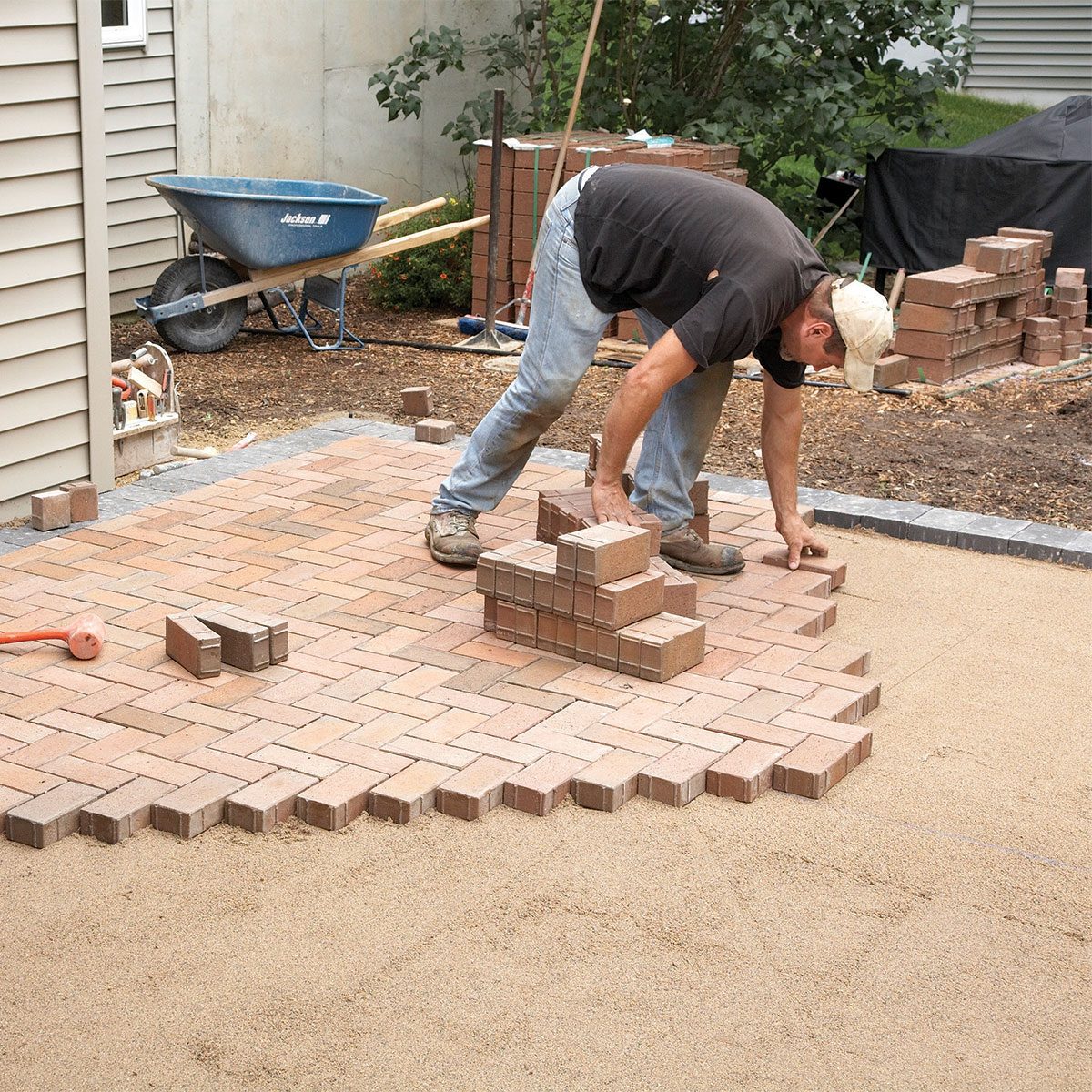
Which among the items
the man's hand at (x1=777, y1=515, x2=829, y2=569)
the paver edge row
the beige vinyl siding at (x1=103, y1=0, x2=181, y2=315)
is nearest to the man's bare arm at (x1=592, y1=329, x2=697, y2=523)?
the man's hand at (x1=777, y1=515, x2=829, y2=569)

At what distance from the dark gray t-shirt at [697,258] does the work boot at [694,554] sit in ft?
2.08

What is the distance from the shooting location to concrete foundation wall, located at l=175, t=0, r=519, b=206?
1006cm

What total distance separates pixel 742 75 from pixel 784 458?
6.96m

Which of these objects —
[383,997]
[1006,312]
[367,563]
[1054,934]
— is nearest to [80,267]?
[367,563]

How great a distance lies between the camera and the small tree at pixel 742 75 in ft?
34.8

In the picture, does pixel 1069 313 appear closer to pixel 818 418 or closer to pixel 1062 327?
pixel 1062 327

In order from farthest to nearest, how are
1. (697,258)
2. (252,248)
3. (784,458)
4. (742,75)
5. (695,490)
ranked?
1. (742,75)
2. (252,248)
3. (695,490)
4. (784,458)
5. (697,258)

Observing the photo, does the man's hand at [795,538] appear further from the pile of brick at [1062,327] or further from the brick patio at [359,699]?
the pile of brick at [1062,327]

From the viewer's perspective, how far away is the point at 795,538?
529 cm

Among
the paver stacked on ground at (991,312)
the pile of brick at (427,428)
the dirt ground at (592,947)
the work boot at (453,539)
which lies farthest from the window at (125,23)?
the dirt ground at (592,947)

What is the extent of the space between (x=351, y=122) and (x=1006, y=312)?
16.9ft

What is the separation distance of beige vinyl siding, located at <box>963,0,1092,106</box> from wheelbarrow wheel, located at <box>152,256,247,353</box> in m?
13.4

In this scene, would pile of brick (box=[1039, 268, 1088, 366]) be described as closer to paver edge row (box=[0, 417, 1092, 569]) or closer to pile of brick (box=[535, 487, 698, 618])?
paver edge row (box=[0, 417, 1092, 569])

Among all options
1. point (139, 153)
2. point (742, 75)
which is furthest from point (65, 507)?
point (742, 75)
